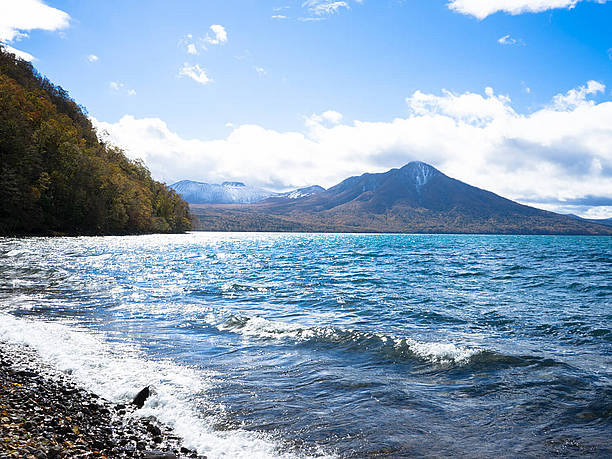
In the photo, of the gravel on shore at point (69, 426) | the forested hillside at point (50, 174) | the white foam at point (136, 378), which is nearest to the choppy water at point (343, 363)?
the white foam at point (136, 378)

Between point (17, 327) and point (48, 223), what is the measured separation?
84.2 m

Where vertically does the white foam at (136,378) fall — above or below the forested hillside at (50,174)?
below

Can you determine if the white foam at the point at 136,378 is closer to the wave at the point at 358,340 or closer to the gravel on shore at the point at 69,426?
the gravel on shore at the point at 69,426

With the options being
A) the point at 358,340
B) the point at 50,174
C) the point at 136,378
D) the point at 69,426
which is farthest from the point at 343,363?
the point at 50,174

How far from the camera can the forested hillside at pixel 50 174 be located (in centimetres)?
6969

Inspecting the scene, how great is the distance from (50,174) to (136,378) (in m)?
87.6

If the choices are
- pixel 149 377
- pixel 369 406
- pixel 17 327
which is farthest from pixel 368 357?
pixel 17 327

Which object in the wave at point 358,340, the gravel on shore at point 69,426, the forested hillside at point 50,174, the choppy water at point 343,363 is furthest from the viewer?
the forested hillside at point 50,174

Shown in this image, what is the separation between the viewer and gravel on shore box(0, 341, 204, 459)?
641 centimetres

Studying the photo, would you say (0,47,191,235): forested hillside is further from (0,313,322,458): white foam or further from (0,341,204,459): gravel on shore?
(0,341,204,459): gravel on shore

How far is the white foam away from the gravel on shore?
370mm

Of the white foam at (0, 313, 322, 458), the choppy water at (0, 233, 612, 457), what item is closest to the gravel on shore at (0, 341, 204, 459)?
the white foam at (0, 313, 322, 458)

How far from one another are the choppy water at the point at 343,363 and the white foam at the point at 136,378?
0.04 metres

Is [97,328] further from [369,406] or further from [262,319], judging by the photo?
[369,406]
